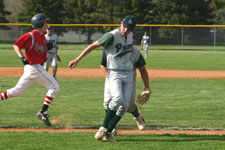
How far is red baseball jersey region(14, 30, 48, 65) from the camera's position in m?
7.34

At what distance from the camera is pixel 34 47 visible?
7.42 m

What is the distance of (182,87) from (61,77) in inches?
212

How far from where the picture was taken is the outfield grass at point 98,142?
6023 mm

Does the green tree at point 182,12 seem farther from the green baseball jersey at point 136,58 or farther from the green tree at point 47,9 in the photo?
the green baseball jersey at point 136,58

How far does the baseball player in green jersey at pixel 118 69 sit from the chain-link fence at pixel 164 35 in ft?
114

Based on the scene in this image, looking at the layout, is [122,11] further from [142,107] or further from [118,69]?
[118,69]

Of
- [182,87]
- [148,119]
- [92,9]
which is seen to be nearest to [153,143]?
[148,119]

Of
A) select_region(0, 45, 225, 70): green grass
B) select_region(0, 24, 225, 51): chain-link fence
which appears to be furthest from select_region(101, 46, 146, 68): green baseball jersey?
select_region(0, 24, 225, 51): chain-link fence

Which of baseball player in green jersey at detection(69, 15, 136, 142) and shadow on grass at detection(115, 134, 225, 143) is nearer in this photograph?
baseball player in green jersey at detection(69, 15, 136, 142)

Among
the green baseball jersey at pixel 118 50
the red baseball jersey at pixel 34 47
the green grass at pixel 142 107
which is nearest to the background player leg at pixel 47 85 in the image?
the red baseball jersey at pixel 34 47

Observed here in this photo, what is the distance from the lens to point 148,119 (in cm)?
871

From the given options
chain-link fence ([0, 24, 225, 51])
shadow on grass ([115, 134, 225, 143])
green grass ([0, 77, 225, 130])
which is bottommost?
chain-link fence ([0, 24, 225, 51])

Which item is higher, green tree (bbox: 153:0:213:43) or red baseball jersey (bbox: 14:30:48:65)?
red baseball jersey (bbox: 14:30:48:65)

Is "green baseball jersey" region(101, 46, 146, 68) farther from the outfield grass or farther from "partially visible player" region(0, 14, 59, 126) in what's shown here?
"partially visible player" region(0, 14, 59, 126)
